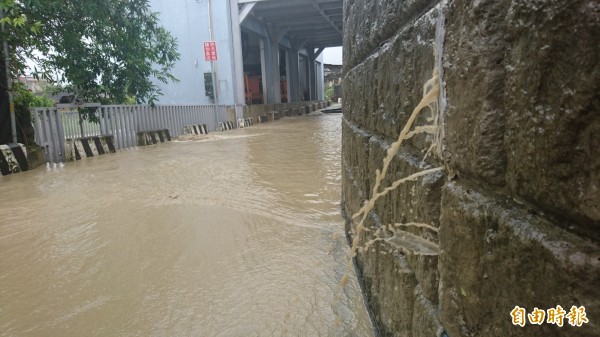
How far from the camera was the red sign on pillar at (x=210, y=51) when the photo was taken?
45.2ft

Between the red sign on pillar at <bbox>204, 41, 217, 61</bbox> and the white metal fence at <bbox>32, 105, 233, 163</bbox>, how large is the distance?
193 cm

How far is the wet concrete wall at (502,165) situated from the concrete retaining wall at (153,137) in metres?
9.31

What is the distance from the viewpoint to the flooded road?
72.6 inches

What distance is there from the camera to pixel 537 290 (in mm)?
623

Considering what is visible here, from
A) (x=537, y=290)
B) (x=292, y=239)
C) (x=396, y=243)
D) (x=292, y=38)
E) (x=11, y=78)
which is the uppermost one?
(x=292, y=38)

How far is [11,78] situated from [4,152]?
1.57 m

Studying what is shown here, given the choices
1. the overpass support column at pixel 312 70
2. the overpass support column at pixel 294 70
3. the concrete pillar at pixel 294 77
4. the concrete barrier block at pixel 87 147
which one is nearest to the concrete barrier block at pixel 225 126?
the concrete barrier block at pixel 87 147

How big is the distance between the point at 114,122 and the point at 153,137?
1288mm

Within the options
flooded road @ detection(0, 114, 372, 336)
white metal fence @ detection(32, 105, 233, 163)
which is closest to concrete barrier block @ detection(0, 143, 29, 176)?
white metal fence @ detection(32, 105, 233, 163)

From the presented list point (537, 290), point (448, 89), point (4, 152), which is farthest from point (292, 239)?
point (4, 152)

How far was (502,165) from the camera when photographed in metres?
0.74

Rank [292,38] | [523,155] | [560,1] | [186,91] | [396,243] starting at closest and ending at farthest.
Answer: [560,1] → [523,155] → [396,243] → [186,91] → [292,38]

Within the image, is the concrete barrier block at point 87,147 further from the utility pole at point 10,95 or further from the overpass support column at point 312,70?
the overpass support column at point 312,70

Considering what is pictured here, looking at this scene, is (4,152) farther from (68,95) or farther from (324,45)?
(324,45)
